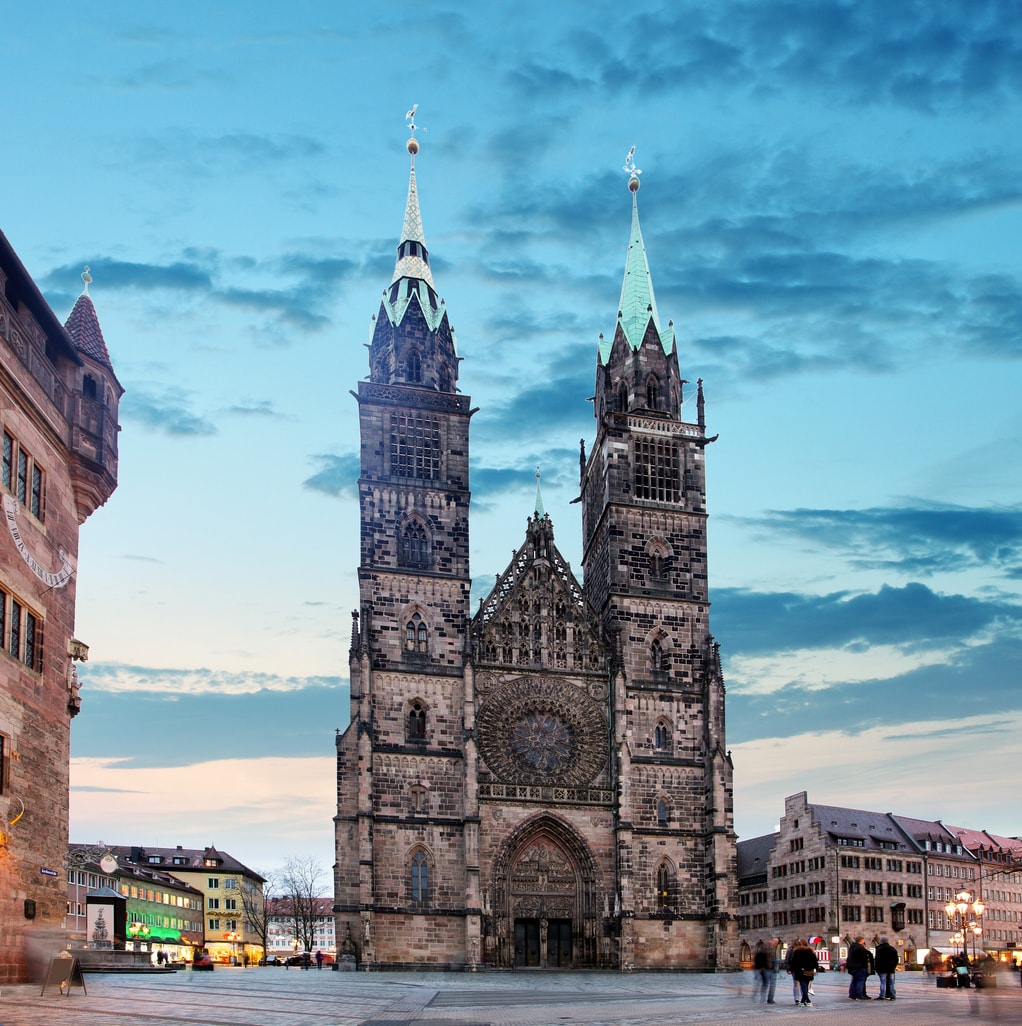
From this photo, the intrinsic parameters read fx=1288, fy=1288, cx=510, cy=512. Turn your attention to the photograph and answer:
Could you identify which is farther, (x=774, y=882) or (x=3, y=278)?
(x=774, y=882)

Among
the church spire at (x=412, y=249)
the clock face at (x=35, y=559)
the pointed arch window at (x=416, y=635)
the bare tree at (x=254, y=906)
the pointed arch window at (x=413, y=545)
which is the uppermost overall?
the church spire at (x=412, y=249)

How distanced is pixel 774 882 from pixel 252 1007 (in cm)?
9041

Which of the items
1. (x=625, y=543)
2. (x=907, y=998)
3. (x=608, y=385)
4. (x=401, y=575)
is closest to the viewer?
(x=907, y=998)

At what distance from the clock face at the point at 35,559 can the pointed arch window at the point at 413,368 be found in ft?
111

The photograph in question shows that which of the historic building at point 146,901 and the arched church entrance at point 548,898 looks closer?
the arched church entrance at point 548,898

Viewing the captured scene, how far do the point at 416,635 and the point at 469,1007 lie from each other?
33968 mm

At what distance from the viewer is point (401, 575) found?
60.9m

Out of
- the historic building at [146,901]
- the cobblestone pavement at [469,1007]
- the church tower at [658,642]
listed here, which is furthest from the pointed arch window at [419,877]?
the historic building at [146,901]

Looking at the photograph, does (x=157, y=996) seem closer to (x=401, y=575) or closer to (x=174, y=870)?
(x=401, y=575)

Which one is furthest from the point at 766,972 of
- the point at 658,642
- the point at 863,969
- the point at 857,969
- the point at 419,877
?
the point at 658,642

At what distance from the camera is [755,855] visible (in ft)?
381

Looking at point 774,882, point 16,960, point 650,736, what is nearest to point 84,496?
point 16,960

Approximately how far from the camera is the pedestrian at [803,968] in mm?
28625

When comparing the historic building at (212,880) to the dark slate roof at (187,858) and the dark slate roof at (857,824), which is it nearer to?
the dark slate roof at (187,858)
